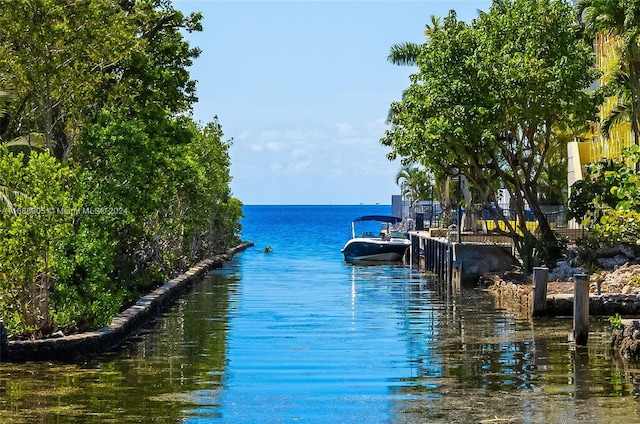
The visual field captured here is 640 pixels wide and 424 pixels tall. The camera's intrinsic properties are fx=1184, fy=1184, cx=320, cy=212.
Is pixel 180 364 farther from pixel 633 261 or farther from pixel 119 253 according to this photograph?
pixel 633 261

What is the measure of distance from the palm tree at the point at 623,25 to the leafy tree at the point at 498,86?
115 cm

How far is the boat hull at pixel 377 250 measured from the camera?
69188 millimetres

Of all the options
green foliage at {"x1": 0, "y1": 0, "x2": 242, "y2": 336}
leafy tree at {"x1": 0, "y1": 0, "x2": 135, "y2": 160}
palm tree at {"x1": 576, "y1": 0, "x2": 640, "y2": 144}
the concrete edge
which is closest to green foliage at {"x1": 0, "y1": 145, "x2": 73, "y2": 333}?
green foliage at {"x1": 0, "y1": 0, "x2": 242, "y2": 336}

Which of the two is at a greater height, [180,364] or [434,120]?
[434,120]

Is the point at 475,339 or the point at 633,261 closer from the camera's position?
the point at 475,339

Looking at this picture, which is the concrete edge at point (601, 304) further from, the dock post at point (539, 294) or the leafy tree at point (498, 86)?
the leafy tree at point (498, 86)

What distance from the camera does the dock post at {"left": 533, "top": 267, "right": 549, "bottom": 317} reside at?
29.9 metres

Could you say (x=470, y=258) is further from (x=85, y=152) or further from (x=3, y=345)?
(x=3, y=345)

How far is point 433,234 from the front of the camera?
61781 mm

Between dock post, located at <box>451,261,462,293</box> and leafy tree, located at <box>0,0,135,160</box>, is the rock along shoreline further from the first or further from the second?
dock post, located at <box>451,261,462,293</box>

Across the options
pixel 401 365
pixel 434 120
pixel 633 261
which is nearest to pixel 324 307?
pixel 434 120

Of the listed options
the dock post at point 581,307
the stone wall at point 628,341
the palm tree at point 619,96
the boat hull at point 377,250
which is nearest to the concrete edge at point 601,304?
the dock post at point 581,307

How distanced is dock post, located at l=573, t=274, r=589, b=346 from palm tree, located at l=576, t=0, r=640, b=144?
1914 cm

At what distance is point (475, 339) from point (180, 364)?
24.6ft
